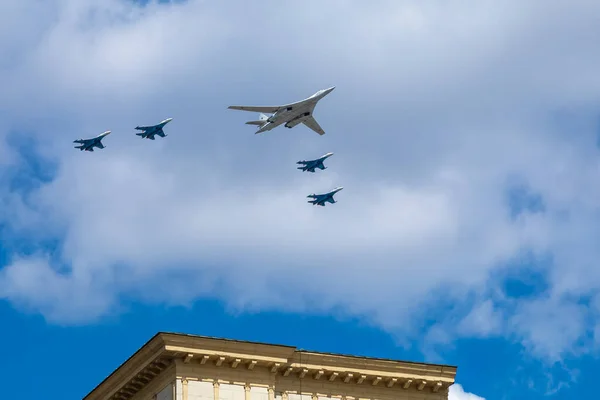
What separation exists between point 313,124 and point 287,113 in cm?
491

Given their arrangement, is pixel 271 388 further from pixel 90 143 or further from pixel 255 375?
pixel 90 143

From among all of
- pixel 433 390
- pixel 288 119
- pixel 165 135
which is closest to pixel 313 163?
pixel 288 119

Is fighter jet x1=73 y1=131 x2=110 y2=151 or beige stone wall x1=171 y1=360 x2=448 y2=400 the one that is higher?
fighter jet x1=73 y1=131 x2=110 y2=151

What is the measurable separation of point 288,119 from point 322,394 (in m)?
41.3

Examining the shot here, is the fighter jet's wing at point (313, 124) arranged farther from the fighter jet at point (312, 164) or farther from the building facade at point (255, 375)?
the building facade at point (255, 375)

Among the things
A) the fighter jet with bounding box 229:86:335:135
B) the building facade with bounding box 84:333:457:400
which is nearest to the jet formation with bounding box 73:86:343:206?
the fighter jet with bounding box 229:86:335:135

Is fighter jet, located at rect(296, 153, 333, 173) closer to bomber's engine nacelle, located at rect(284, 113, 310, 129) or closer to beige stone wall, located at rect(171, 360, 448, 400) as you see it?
bomber's engine nacelle, located at rect(284, 113, 310, 129)

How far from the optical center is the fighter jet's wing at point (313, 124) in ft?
349

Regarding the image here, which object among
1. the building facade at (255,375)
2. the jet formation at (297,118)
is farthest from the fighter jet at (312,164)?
the building facade at (255,375)

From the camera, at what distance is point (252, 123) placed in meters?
104

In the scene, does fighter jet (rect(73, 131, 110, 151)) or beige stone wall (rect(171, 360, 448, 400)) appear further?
fighter jet (rect(73, 131, 110, 151))

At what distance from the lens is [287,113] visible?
103625 mm

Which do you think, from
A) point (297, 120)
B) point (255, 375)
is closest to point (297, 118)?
point (297, 120)

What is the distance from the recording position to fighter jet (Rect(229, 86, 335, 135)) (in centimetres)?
10306
